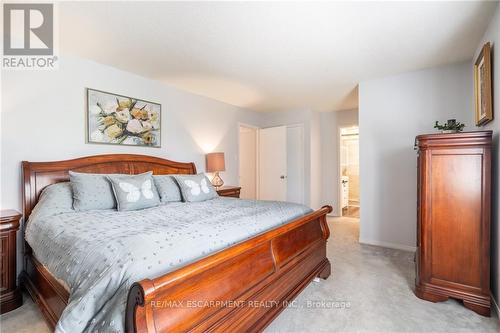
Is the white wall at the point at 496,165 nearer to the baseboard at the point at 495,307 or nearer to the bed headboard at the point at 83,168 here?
the baseboard at the point at 495,307

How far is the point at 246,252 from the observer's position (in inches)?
59.7

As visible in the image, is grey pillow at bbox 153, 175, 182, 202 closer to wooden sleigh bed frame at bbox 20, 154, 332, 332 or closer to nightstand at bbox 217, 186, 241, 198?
wooden sleigh bed frame at bbox 20, 154, 332, 332

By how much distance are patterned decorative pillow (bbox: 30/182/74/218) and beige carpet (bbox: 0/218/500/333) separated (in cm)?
79

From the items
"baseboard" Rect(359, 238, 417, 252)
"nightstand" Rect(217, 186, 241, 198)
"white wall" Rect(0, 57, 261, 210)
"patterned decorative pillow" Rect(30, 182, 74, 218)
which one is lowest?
"baseboard" Rect(359, 238, 417, 252)

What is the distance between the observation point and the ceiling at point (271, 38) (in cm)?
195

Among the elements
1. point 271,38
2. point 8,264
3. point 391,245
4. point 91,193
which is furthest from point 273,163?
point 8,264

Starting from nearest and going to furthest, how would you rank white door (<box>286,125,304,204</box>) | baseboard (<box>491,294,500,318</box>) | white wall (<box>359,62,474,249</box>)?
baseboard (<box>491,294,500,318</box>) < white wall (<box>359,62,474,249</box>) < white door (<box>286,125,304,204</box>)

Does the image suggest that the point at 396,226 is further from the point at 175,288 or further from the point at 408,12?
the point at 175,288

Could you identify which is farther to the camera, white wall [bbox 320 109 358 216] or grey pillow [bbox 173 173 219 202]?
white wall [bbox 320 109 358 216]

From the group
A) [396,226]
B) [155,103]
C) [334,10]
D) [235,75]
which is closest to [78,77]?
[155,103]

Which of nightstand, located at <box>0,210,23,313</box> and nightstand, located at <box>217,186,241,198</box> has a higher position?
nightstand, located at <box>217,186,241,198</box>

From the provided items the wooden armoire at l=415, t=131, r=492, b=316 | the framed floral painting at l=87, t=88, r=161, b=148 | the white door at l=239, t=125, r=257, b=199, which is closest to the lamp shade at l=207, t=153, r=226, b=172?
Result: the framed floral painting at l=87, t=88, r=161, b=148

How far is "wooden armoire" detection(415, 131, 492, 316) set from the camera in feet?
6.27

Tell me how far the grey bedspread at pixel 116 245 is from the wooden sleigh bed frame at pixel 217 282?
114mm
